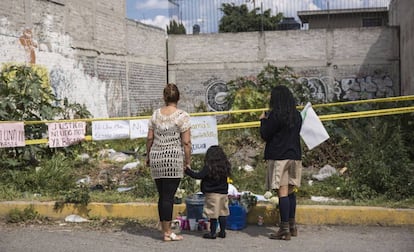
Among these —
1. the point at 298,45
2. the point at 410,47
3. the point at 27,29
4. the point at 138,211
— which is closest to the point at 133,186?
the point at 138,211

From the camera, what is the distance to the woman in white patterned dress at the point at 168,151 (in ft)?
18.0

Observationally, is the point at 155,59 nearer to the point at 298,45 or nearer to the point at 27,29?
the point at 298,45

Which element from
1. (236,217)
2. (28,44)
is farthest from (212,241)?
(28,44)

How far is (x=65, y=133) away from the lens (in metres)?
9.01

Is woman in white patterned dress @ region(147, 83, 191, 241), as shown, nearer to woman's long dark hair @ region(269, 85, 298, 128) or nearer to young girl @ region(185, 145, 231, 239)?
young girl @ region(185, 145, 231, 239)

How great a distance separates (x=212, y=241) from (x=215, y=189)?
573mm

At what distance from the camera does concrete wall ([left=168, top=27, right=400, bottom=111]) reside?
2102 centimetres

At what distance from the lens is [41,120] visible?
960 cm

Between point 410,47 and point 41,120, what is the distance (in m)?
13.0

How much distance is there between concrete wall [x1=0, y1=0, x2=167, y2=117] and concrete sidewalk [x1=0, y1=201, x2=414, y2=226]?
6.41 meters

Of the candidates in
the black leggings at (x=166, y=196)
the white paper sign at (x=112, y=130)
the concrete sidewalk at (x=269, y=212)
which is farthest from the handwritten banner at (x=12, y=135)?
the black leggings at (x=166, y=196)

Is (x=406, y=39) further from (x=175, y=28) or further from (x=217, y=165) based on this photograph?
(x=217, y=165)

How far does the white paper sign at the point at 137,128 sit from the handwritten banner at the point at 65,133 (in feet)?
2.88

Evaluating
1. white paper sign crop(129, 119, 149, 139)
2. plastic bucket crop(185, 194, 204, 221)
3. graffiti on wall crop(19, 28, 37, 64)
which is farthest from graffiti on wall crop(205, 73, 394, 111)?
plastic bucket crop(185, 194, 204, 221)
